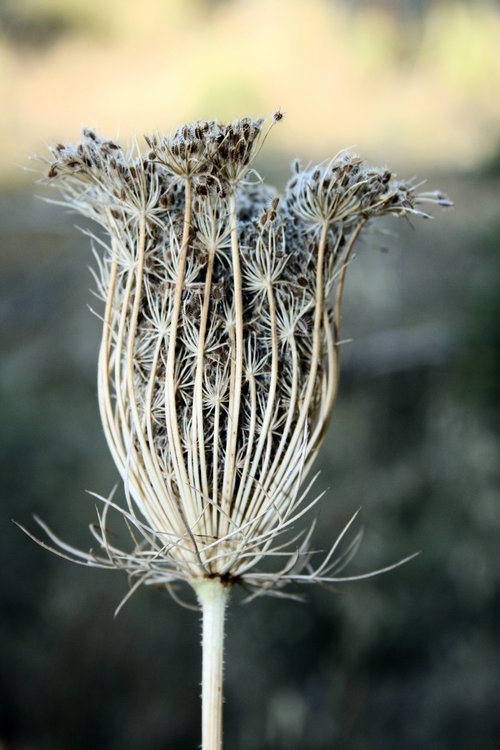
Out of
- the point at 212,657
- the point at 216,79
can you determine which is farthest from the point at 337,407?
the point at 212,657

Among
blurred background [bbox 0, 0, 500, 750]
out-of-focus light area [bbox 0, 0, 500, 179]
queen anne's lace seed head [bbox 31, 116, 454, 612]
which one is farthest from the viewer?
out-of-focus light area [bbox 0, 0, 500, 179]

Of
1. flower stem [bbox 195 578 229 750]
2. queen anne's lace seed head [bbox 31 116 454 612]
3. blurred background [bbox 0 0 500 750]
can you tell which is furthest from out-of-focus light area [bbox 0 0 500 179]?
flower stem [bbox 195 578 229 750]

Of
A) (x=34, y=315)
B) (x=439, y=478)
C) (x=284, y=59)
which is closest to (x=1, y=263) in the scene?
(x=34, y=315)

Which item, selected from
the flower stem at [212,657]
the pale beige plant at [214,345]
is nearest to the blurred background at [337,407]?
the pale beige plant at [214,345]

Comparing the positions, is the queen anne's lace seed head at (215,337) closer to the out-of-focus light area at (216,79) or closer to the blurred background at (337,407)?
the blurred background at (337,407)

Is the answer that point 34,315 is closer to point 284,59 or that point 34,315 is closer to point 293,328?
point 284,59

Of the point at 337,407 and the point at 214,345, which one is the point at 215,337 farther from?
the point at 337,407

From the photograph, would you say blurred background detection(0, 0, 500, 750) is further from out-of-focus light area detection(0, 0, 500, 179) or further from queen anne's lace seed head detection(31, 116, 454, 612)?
queen anne's lace seed head detection(31, 116, 454, 612)
